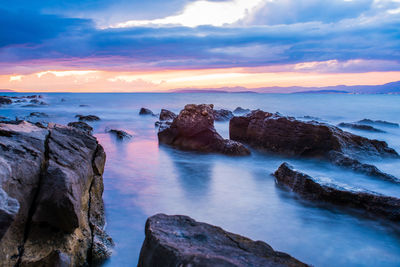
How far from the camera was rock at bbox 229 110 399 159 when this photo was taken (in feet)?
34.3

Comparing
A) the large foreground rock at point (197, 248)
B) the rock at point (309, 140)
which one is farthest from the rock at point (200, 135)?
the large foreground rock at point (197, 248)

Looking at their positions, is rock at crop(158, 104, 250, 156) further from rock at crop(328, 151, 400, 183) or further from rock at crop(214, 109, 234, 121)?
rock at crop(214, 109, 234, 121)

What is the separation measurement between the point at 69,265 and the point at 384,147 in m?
11.0

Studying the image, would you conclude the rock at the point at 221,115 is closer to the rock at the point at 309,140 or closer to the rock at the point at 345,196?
the rock at the point at 309,140

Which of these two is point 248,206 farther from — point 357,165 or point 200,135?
point 200,135

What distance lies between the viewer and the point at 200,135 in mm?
12172

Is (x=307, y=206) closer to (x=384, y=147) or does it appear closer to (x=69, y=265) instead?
(x=69, y=265)

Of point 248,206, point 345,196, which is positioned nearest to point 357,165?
point 345,196

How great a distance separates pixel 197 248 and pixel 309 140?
883 centimetres

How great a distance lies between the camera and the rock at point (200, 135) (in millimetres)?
11398

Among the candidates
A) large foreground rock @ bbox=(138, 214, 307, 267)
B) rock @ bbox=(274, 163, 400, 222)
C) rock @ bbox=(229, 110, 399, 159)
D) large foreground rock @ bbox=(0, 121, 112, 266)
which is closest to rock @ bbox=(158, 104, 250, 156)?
rock @ bbox=(229, 110, 399, 159)

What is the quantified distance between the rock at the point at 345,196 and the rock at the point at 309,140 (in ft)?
11.7

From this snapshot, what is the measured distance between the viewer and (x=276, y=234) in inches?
214

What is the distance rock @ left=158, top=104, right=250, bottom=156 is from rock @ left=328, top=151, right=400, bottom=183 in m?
2.93
